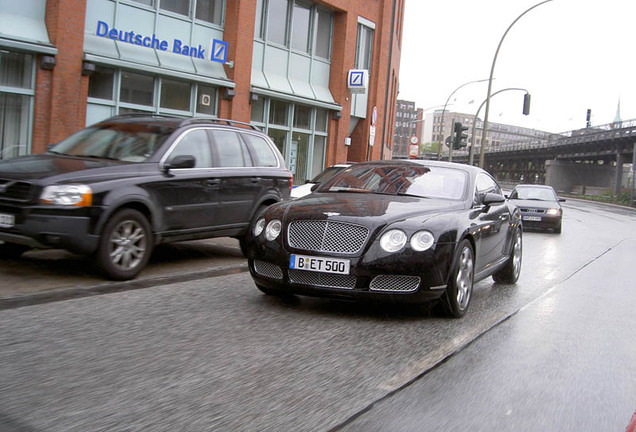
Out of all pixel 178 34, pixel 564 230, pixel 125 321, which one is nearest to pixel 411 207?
pixel 125 321

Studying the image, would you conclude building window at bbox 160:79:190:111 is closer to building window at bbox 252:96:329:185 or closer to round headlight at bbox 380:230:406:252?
building window at bbox 252:96:329:185

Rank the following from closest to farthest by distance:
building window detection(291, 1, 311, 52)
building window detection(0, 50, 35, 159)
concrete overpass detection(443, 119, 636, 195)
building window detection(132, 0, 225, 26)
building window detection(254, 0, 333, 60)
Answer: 1. building window detection(0, 50, 35, 159)
2. building window detection(132, 0, 225, 26)
3. building window detection(254, 0, 333, 60)
4. building window detection(291, 1, 311, 52)
5. concrete overpass detection(443, 119, 636, 195)

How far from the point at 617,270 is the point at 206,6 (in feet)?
44.7

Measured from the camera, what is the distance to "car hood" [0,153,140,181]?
6.33 meters

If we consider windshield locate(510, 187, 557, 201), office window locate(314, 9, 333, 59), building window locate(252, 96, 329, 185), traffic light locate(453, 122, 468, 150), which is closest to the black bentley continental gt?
windshield locate(510, 187, 557, 201)

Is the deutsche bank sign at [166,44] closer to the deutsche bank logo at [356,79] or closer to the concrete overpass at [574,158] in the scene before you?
the deutsche bank logo at [356,79]

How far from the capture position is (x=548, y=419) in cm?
336

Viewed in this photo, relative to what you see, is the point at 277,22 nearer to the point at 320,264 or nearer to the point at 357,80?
the point at 357,80

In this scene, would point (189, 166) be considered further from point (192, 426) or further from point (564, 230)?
point (564, 230)

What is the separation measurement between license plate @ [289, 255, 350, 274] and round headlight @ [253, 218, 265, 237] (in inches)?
22.3

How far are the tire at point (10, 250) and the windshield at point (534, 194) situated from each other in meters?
14.6

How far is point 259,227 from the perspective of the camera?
5820mm

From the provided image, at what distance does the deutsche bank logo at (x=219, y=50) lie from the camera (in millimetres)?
18281

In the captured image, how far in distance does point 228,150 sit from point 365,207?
3251 mm
